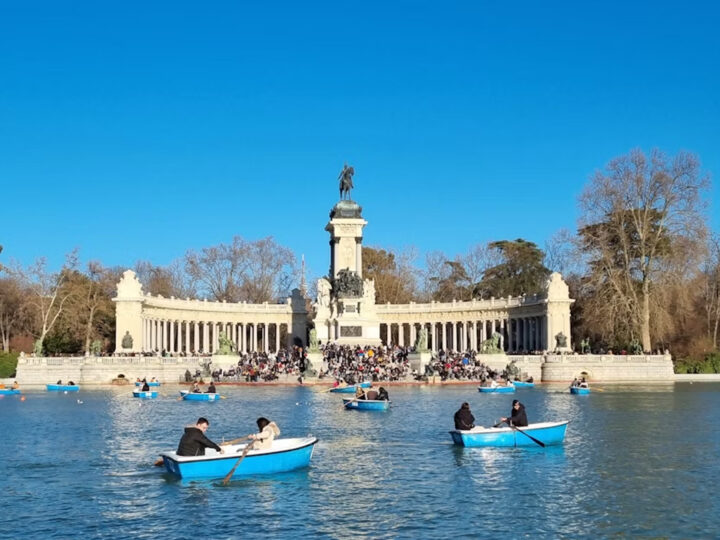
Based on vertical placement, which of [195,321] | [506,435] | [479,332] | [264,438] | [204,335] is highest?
[195,321]

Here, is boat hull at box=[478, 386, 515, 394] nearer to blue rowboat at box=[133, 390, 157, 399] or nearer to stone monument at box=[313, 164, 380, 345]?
blue rowboat at box=[133, 390, 157, 399]

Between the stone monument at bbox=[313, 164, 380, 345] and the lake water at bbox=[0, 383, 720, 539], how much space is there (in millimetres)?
39557

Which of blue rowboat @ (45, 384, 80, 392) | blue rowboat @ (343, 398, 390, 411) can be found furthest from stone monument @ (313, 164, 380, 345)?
blue rowboat @ (343, 398, 390, 411)

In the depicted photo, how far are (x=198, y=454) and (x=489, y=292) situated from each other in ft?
272

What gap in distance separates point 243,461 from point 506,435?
336 inches

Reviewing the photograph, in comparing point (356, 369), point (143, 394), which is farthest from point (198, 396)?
point (356, 369)

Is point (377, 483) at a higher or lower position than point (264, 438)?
lower

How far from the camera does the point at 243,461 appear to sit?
20516 mm

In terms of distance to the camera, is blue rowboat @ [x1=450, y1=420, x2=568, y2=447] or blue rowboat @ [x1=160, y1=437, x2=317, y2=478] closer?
blue rowboat @ [x1=160, y1=437, x2=317, y2=478]

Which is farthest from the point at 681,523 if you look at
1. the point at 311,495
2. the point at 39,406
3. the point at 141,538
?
the point at 39,406

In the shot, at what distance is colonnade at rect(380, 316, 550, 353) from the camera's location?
81.1 meters

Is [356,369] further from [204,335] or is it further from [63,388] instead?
[204,335]

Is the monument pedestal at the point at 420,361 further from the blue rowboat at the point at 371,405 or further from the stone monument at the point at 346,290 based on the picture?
the blue rowboat at the point at 371,405

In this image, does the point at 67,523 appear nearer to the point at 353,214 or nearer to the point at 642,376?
the point at 642,376
